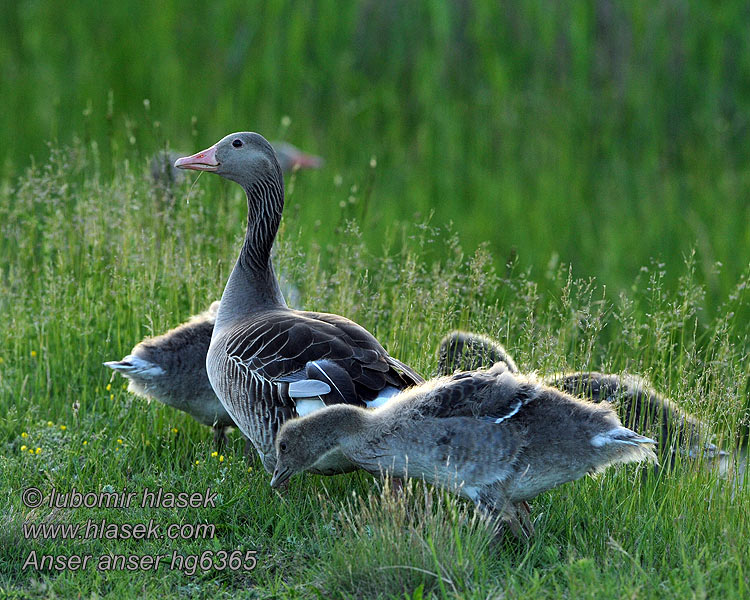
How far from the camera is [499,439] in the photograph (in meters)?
4.85

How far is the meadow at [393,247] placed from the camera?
16.6 ft

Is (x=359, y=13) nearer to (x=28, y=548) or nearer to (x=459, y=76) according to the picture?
(x=459, y=76)

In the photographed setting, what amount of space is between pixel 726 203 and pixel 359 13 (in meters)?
5.51

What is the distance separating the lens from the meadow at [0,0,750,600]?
505 centimetres

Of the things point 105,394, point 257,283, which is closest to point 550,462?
point 257,283

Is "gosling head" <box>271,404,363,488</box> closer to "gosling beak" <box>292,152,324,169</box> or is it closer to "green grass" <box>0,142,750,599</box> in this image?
"green grass" <box>0,142,750,599</box>

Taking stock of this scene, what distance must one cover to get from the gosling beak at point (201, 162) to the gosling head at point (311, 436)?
208cm

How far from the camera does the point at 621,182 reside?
38.5 ft

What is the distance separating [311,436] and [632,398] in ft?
7.40

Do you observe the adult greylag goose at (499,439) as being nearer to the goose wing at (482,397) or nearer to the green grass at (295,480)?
the goose wing at (482,397)

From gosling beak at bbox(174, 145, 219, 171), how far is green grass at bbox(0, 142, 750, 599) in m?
1.29

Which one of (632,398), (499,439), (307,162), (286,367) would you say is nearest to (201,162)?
(286,367)

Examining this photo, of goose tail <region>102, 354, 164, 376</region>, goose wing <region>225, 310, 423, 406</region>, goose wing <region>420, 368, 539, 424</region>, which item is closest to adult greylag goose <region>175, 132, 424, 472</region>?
goose wing <region>225, 310, 423, 406</region>

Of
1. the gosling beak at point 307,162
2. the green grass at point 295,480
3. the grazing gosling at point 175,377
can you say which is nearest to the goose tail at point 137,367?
the grazing gosling at point 175,377
